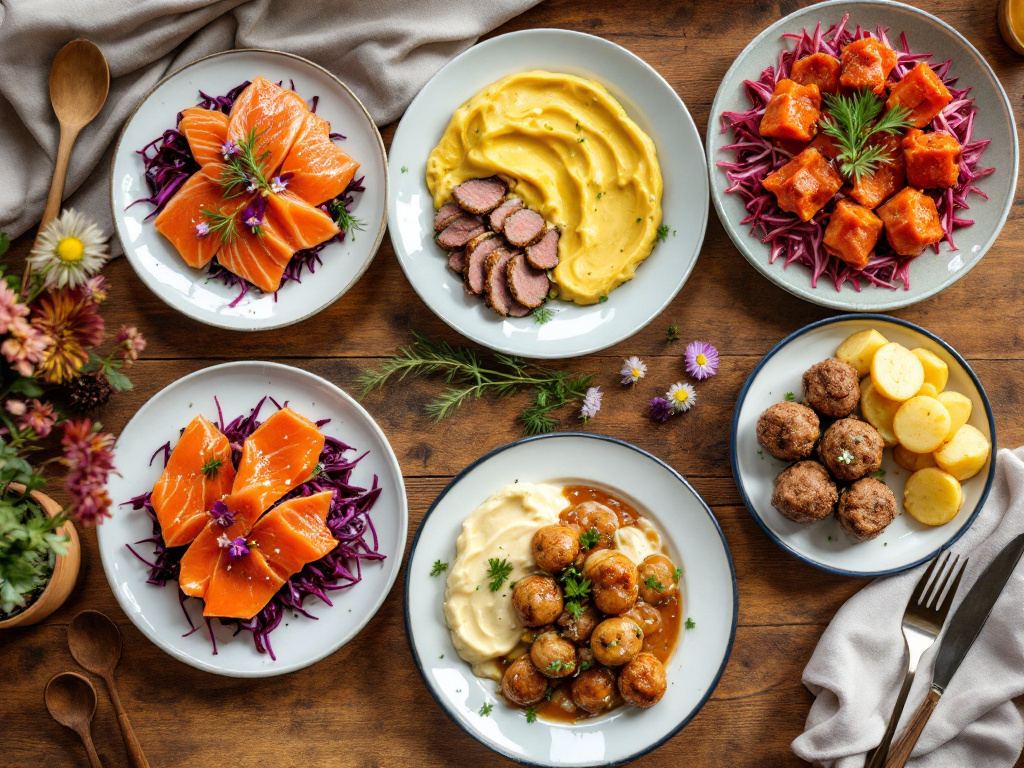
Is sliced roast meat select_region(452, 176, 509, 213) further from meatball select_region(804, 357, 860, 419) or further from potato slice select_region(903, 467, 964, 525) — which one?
potato slice select_region(903, 467, 964, 525)

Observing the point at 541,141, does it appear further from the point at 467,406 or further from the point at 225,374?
the point at 225,374

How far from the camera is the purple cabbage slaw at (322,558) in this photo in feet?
13.0

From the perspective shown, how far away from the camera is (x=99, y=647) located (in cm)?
414

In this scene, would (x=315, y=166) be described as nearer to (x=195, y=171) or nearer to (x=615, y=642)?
(x=195, y=171)

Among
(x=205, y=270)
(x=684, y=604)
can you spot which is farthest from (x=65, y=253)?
(x=684, y=604)

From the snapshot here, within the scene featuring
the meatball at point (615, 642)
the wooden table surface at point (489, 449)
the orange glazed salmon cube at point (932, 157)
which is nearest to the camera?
the meatball at point (615, 642)

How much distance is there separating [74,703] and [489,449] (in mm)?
2666

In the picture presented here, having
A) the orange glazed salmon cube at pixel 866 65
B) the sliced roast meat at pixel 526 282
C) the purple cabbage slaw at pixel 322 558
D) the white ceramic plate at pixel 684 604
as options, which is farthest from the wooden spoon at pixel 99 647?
the orange glazed salmon cube at pixel 866 65

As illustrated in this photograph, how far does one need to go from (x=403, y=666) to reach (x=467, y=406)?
1520 millimetres

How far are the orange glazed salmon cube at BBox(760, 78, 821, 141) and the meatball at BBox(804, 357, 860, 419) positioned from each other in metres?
1.23

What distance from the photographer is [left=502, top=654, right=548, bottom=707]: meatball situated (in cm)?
381

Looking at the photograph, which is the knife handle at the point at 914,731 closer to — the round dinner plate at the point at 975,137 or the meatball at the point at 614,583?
the meatball at the point at 614,583

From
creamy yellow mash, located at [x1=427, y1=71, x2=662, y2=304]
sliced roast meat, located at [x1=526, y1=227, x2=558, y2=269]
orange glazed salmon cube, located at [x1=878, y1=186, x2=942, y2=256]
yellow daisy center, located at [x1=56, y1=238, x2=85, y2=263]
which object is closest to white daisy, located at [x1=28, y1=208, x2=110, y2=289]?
yellow daisy center, located at [x1=56, y1=238, x2=85, y2=263]

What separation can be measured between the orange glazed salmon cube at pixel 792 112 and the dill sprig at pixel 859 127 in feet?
0.25
